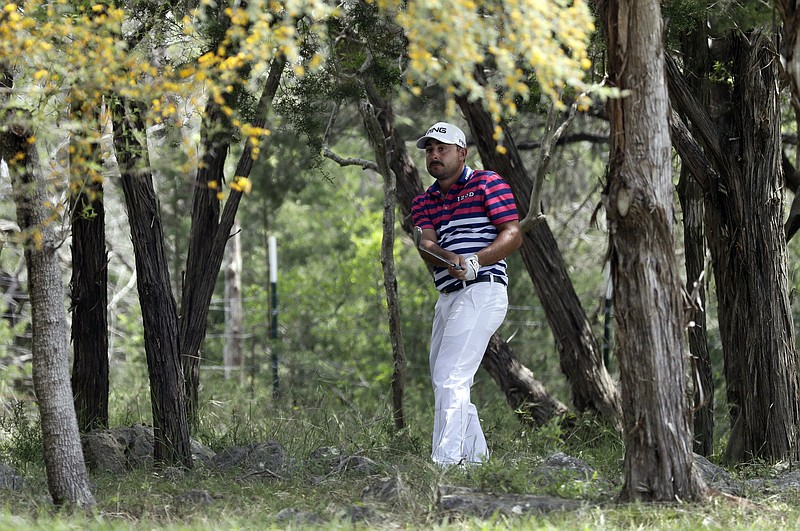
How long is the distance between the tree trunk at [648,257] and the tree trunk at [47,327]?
249cm

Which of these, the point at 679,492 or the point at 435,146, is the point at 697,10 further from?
the point at 679,492

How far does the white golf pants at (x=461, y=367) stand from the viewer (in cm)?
551

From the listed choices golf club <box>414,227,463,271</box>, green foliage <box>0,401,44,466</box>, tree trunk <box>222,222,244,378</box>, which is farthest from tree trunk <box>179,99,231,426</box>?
tree trunk <box>222,222,244,378</box>

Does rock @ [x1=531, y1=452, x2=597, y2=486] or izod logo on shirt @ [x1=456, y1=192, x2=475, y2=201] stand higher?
izod logo on shirt @ [x1=456, y1=192, x2=475, y2=201]

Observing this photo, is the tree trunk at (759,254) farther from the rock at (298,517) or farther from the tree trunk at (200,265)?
the rock at (298,517)

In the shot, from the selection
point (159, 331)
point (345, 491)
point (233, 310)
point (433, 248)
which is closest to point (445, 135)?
point (433, 248)

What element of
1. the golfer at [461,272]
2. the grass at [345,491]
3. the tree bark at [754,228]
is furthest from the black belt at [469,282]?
the tree bark at [754,228]

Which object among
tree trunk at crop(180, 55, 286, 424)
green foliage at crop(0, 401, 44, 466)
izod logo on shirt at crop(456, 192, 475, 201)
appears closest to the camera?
izod logo on shirt at crop(456, 192, 475, 201)

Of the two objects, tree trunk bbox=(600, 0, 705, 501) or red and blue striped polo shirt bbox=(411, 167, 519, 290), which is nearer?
tree trunk bbox=(600, 0, 705, 501)

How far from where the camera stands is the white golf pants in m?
5.51

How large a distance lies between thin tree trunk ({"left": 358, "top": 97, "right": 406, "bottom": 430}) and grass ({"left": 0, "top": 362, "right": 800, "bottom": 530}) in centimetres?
26

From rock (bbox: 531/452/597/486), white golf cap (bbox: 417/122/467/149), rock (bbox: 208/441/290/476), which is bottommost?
rock (bbox: 208/441/290/476)

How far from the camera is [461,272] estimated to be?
5.62 m

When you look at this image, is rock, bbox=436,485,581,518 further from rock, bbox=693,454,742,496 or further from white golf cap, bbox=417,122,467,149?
white golf cap, bbox=417,122,467,149
